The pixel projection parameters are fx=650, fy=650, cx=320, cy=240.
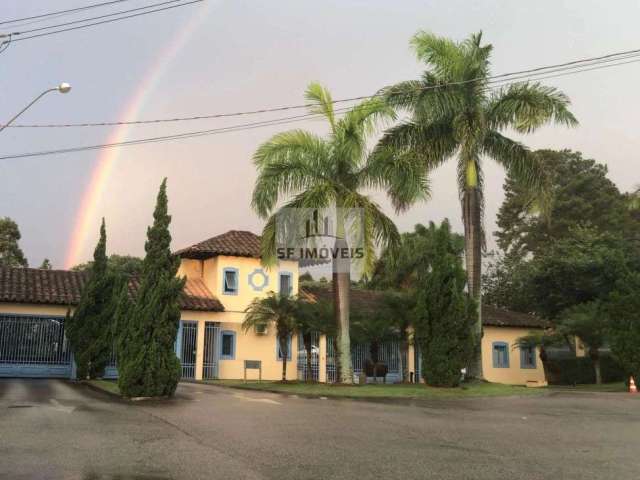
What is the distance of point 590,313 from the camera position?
97.9 feet

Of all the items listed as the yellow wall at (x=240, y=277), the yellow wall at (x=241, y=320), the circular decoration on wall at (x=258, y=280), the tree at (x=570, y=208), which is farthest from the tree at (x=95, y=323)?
the tree at (x=570, y=208)

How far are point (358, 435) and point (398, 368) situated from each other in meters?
22.4

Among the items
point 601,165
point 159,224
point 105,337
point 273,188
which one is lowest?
point 105,337

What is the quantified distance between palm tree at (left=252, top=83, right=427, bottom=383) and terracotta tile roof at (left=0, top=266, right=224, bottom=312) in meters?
8.39

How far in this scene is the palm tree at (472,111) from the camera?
23547mm

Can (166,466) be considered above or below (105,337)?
below

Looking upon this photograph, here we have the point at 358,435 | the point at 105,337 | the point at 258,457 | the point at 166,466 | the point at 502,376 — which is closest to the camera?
the point at 166,466

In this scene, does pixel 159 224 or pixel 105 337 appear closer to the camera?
pixel 159 224

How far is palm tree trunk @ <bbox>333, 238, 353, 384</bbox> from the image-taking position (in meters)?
21.9

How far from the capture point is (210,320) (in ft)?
98.6

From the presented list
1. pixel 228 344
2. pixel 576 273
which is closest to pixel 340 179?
pixel 228 344

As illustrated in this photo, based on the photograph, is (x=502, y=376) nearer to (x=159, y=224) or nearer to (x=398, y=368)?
(x=398, y=368)

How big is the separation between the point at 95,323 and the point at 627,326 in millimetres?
20143

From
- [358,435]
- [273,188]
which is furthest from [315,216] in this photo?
[358,435]
